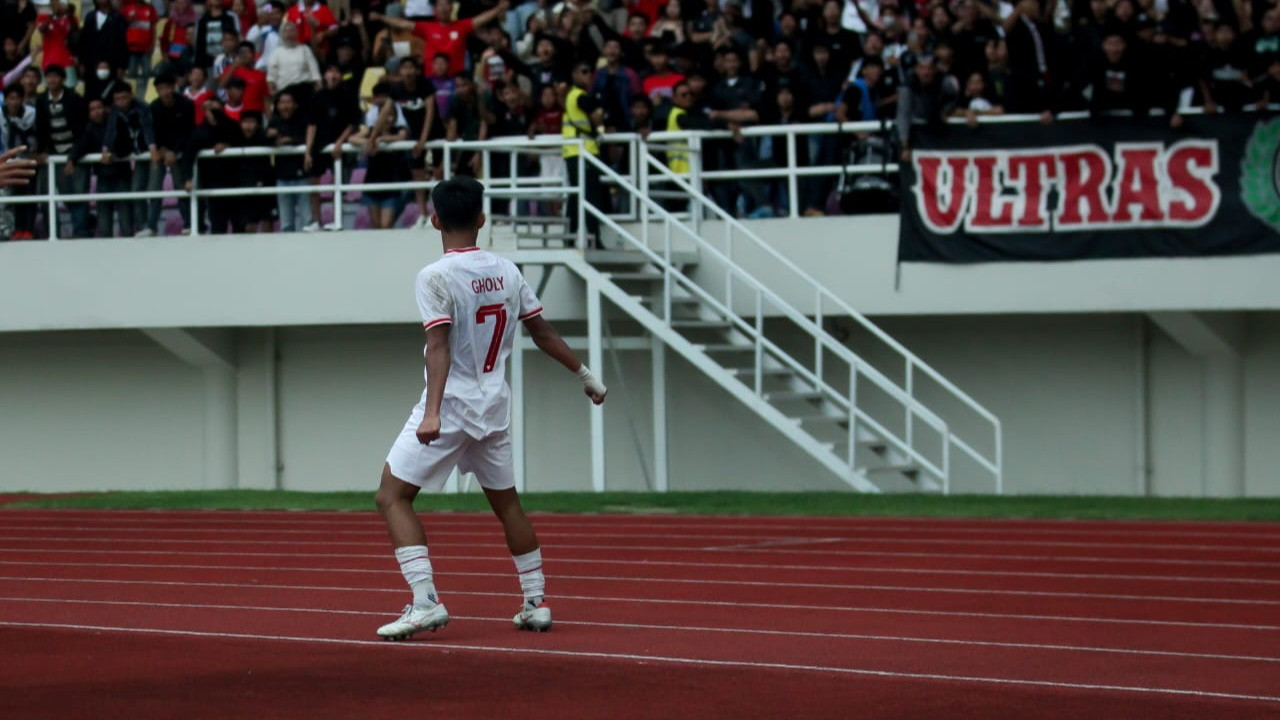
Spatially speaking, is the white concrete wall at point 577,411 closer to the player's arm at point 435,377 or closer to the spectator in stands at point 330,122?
the spectator in stands at point 330,122

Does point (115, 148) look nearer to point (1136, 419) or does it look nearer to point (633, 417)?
point (633, 417)

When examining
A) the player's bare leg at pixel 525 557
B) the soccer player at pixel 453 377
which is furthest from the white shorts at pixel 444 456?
the player's bare leg at pixel 525 557

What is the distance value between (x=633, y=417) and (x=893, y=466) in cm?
358

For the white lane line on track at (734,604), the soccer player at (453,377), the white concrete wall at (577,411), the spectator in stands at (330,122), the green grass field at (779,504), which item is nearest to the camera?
the soccer player at (453,377)

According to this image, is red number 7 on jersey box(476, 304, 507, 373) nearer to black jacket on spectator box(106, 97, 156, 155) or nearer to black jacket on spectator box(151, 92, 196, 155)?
black jacket on spectator box(151, 92, 196, 155)

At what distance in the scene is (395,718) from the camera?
6875 millimetres

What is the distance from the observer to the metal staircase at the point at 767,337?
19.1 m

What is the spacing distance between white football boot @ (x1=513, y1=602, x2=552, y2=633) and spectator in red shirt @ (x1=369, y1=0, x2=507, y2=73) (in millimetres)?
13386

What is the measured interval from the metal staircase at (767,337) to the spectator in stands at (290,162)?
99.6 inches

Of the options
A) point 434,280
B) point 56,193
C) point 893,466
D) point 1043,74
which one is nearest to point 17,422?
point 56,193

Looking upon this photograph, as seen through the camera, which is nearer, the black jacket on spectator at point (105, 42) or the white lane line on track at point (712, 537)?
the white lane line on track at point (712, 537)

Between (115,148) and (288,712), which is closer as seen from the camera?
(288,712)

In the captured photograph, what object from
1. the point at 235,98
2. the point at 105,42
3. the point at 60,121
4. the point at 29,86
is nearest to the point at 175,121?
the point at 235,98

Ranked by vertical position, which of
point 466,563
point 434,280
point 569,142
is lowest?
point 466,563
